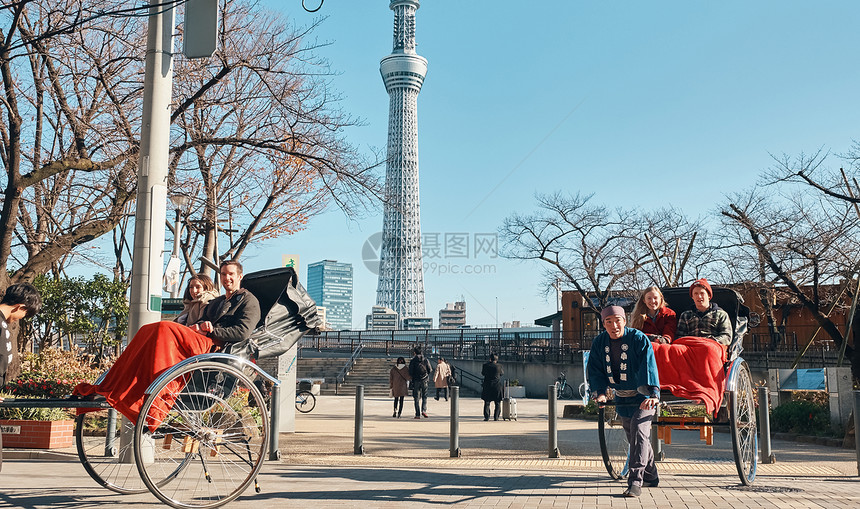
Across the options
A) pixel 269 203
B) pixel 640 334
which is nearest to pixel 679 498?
pixel 640 334

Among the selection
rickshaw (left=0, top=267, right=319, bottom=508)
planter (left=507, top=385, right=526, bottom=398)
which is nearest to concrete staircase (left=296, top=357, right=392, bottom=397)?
planter (left=507, top=385, right=526, bottom=398)

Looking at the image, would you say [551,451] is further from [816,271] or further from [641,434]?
[816,271]

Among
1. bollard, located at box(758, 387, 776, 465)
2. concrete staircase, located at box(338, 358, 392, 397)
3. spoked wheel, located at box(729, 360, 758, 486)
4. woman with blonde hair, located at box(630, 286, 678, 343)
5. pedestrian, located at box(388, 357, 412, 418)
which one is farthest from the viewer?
concrete staircase, located at box(338, 358, 392, 397)

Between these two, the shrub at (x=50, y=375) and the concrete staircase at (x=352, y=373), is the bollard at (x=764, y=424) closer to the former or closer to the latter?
the shrub at (x=50, y=375)

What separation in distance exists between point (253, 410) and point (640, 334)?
343cm

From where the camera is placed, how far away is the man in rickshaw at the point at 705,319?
275 inches

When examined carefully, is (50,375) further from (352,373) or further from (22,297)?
(352,373)

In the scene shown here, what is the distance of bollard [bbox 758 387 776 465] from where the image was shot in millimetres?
8566

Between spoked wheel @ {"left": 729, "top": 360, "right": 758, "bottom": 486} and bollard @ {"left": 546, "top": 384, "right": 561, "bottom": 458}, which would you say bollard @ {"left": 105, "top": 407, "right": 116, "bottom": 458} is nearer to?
bollard @ {"left": 546, "top": 384, "right": 561, "bottom": 458}

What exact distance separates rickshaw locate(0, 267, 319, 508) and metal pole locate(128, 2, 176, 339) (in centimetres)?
230

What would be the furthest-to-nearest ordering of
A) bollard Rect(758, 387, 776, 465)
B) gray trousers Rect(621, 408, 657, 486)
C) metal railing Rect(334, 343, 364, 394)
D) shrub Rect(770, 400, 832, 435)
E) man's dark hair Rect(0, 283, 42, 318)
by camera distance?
metal railing Rect(334, 343, 364, 394)
shrub Rect(770, 400, 832, 435)
bollard Rect(758, 387, 776, 465)
gray trousers Rect(621, 408, 657, 486)
man's dark hair Rect(0, 283, 42, 318)

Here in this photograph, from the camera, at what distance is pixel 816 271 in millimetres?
18578

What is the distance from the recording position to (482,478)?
7.17 metres

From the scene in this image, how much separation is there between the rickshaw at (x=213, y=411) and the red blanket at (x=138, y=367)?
129mm
